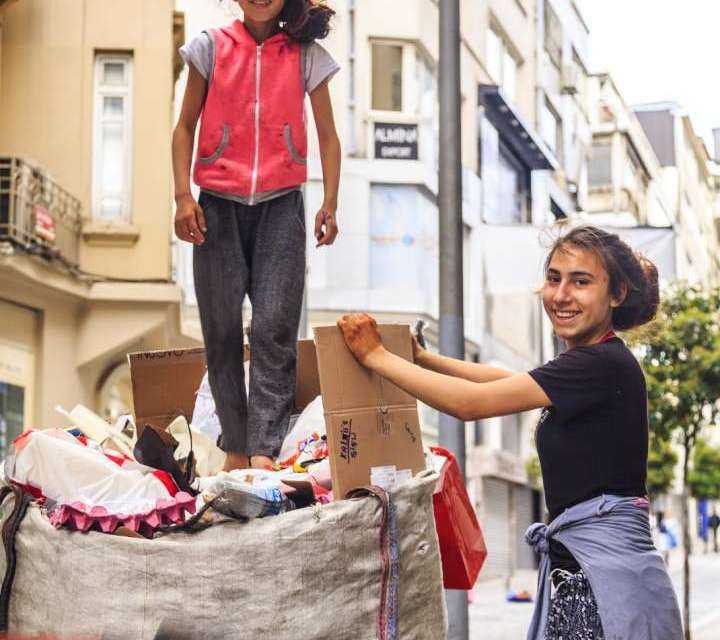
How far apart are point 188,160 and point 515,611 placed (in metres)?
17.1

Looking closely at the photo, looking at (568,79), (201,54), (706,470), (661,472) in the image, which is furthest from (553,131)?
(201,54)

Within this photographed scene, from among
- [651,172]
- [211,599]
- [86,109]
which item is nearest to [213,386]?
[211,599]

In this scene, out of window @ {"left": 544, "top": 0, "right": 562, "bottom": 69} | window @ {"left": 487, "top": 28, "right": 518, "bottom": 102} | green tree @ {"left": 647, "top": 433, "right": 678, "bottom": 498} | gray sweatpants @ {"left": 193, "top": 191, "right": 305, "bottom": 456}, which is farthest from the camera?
green tree @ {"left": 647, "top": 433, "right": 678, "bottom": 498}

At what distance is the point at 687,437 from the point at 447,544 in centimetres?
1680

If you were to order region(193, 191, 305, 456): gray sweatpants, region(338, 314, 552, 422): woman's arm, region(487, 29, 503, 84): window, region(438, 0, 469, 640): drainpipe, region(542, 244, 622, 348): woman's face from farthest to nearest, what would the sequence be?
1. region(487, 29, 503, 84): window
2. region(438, 0, 469, 640): drainpipe
3. region(193, 191, 305, 456): gray sweatpants
4. region(542, 244, 622, 348): woman's face
5. region(338, 314, 552, 422): woman's arm

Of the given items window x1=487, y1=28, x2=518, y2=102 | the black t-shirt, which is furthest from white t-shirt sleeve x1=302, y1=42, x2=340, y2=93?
window x1=487, y1=28, x2=518, y2=102

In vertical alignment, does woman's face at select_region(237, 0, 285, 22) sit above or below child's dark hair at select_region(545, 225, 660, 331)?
above

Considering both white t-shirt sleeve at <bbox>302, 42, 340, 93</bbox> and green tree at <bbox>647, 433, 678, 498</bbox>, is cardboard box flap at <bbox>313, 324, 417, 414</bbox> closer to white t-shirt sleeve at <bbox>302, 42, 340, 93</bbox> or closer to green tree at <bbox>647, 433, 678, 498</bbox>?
white t-shirt sleeve at <bbox>302, 42, 340, 93</bbox>

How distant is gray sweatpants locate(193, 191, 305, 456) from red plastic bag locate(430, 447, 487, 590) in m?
0.55

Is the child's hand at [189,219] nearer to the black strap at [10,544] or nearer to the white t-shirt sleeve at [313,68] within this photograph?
the white t-shirt sleeve at [313,68]

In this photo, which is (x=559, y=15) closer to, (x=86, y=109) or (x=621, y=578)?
(x=86, y=109)

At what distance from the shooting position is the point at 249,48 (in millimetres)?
4426

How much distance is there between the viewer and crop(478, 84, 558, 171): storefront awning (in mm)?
32812

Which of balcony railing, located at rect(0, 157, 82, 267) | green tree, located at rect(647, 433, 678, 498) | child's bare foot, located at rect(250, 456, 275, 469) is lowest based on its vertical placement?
green tree, located at rect(647, 433, 678, 498)
